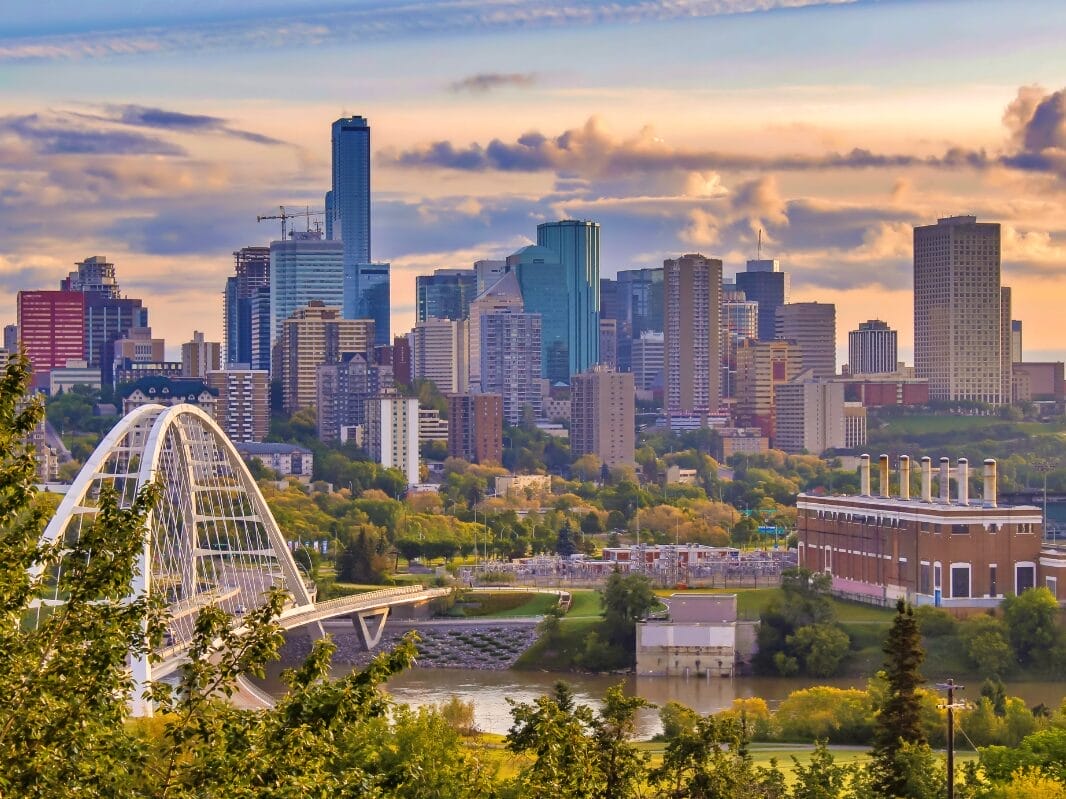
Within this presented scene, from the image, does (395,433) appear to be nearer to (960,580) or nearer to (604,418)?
(604,418)

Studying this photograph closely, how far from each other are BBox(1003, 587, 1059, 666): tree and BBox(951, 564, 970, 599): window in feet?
7.42

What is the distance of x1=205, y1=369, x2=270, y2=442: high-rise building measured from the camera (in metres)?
129

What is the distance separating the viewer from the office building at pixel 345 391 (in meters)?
130

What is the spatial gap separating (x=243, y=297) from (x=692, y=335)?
42.2 metres

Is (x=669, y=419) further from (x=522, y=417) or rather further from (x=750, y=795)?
(x=750, y=795)

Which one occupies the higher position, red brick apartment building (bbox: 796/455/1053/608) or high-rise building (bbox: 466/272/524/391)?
high-rise building (bbox: 466/272/524/391)

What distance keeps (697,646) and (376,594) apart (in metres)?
9.71

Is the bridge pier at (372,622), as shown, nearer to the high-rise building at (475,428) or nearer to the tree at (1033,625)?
the tree at (1033,625)

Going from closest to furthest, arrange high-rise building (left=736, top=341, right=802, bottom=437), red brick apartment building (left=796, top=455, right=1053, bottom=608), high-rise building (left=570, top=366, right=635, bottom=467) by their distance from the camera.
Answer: red brick apartment building (left=796, top=455, right=1053, bottom=608) → high-rise building (left=570, top=366, right=635, bottom=467) → high-rise building (left=736, top=341, right=802, bottom=437)

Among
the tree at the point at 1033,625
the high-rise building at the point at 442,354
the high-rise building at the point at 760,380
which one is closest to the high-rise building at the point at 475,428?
the high-rise building at the point at 760,380

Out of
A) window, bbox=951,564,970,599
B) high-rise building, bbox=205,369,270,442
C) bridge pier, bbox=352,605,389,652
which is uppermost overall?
high-rise building, bbox=205,369,270,442

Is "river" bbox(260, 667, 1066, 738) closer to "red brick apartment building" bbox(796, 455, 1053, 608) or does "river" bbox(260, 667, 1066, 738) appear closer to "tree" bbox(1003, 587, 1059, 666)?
"tree" bbox(1003, 587, 1059, 666)

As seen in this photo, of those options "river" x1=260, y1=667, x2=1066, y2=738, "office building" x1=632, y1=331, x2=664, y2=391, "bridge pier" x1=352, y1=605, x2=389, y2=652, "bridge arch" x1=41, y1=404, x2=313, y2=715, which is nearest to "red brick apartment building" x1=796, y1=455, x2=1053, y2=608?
"river" x1=260, y1=667, x2=1066, y2=738

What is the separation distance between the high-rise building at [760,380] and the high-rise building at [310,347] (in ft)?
92.4
